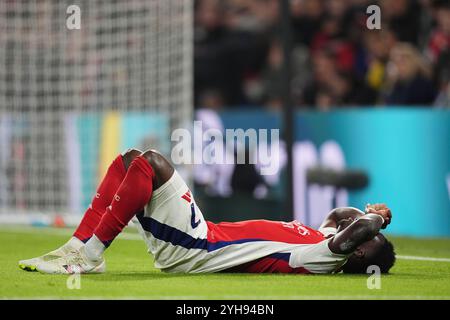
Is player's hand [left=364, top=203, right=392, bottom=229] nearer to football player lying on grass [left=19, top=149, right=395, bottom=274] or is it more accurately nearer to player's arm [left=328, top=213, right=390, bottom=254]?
football player lying on grass [left=19, top=149, right=395, bottom=274]

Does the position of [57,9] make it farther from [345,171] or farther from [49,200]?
[345,171]

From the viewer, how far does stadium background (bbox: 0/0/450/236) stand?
13047mm

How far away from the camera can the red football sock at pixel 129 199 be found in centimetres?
699

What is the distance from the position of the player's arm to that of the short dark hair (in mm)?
345

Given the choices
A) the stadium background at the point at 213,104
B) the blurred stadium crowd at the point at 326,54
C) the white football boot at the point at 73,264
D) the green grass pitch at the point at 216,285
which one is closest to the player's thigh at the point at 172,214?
the green grass pitch at the point at 216,285

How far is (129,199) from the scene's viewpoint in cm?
699

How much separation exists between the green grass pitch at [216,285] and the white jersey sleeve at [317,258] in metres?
0.07

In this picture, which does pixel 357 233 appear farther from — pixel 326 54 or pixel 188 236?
pixel 326 54

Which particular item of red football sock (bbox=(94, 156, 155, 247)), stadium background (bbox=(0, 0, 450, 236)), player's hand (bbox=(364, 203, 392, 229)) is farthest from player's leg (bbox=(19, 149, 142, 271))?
stadium background (bbox=(0, 0, 450, 236))

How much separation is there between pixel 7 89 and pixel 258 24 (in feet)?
15.8

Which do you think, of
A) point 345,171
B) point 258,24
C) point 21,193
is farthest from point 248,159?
point 258,24

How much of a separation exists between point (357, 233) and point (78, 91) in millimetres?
8988

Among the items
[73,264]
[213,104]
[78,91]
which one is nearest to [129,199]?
[73,264]

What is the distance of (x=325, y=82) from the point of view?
1580 cm
